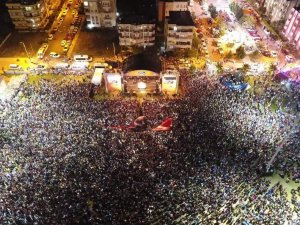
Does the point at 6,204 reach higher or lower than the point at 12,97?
higher

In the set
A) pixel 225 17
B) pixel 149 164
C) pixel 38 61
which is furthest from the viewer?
pixel 225 17

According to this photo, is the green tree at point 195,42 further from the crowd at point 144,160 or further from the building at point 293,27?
the building at point 293,27

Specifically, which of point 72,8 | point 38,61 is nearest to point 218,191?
point 38,61

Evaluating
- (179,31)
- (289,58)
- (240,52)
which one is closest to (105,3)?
(179,31)

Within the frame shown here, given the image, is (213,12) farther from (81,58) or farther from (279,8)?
(81,58)

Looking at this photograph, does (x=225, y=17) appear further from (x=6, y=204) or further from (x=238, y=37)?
(x=6, y=204)

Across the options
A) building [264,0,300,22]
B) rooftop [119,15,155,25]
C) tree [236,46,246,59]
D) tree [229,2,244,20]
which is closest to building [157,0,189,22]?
rooftop [119,15,155,25]
